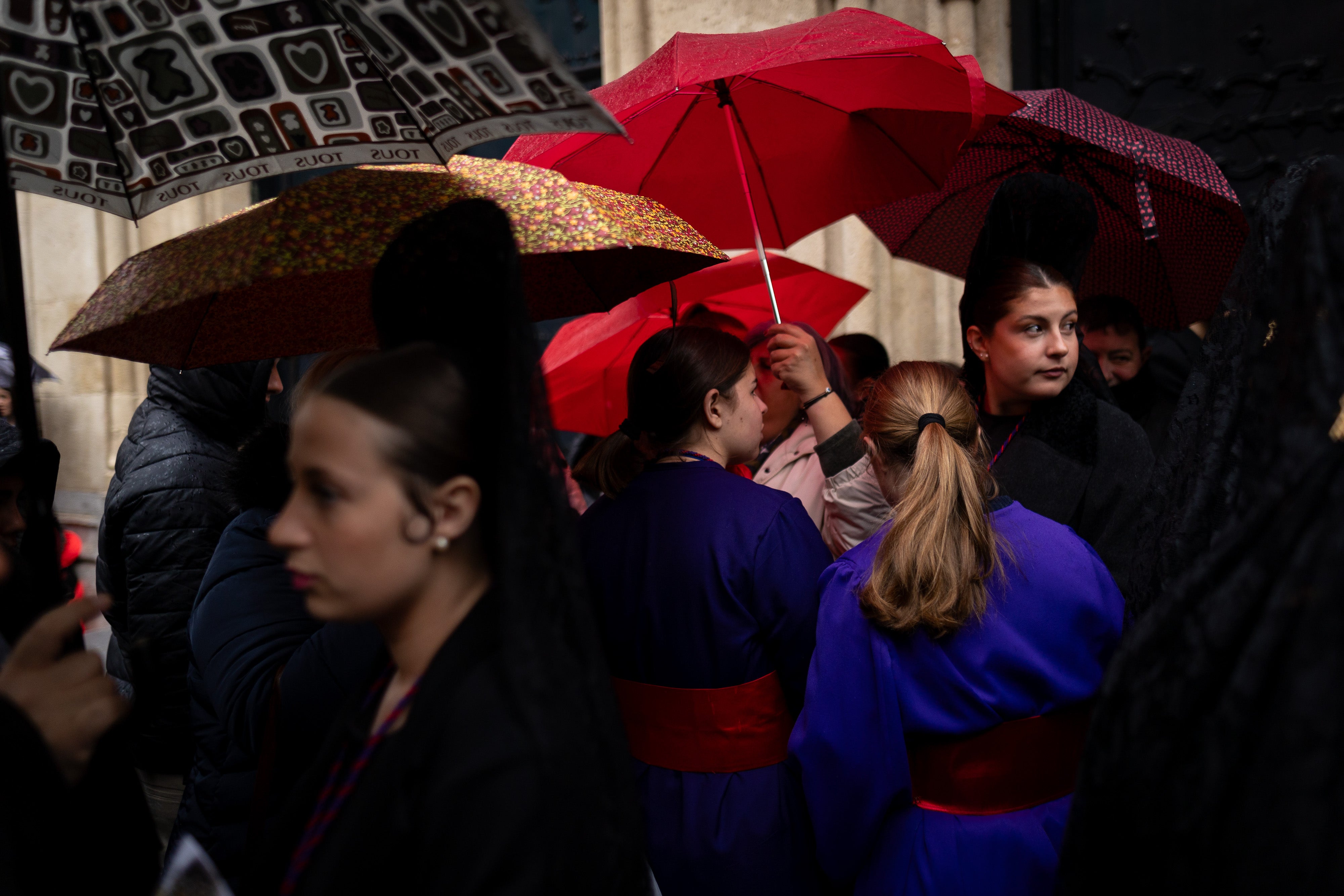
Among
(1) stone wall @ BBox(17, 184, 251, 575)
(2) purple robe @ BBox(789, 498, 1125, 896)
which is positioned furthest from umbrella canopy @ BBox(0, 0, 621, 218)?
(1) stone wall @ BBox(17, 184, 251, 575)

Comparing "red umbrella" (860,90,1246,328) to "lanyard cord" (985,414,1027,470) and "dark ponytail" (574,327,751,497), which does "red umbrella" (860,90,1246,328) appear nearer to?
"lanyard cord" (985,414,1027,470)

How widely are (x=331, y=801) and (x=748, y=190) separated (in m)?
2.28

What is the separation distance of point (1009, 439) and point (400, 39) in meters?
1.94

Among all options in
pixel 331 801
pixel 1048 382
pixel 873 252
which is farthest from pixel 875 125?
pixel 331 801

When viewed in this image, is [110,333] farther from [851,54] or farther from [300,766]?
[851,54]

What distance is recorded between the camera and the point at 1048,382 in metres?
2.55

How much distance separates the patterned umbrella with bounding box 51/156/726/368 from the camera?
1785 millimetres

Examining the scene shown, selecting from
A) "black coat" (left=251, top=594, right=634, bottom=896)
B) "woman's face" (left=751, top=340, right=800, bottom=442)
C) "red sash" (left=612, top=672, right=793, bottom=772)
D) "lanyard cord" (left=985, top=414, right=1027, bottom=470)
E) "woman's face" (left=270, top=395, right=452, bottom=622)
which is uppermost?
"woman's face" (left=270, top=395, right=452, bottom=622)

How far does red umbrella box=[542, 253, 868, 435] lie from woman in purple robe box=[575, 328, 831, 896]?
4.09 feet

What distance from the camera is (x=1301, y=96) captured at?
4117mm

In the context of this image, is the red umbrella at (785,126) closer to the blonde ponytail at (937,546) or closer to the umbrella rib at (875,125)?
the umbrella rib at (875,125)

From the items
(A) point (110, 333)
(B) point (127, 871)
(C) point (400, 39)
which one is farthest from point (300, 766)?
(C) point (400, 39)

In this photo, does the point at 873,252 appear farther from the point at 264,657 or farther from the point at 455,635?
the point at 455,635

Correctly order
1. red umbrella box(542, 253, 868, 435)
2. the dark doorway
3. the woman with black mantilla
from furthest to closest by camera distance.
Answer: the dark doorway
red umbrella box(542, 253, 868, 435)
the woman with black mantilla
